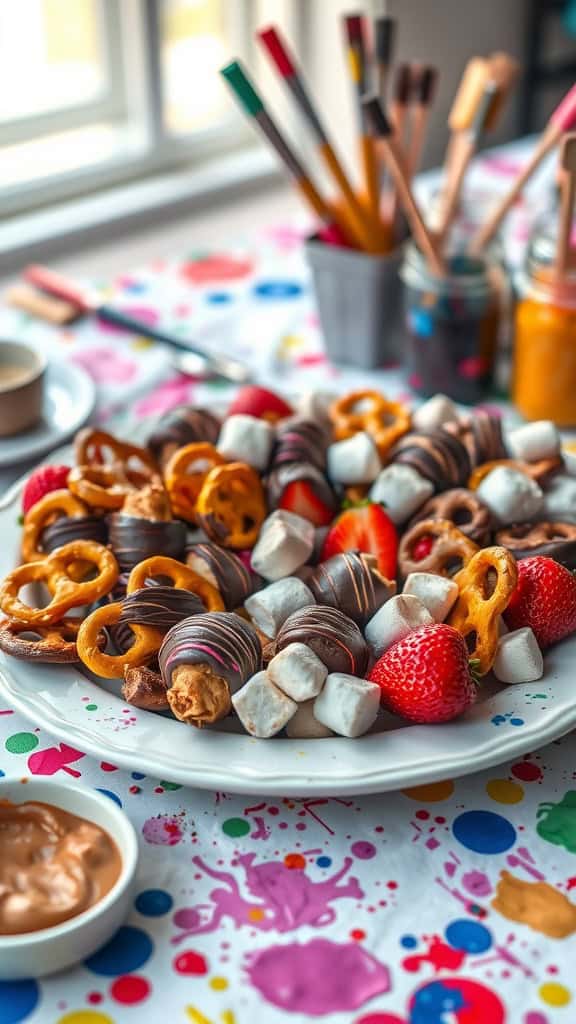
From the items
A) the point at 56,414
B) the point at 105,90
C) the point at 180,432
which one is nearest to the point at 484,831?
the point at 180,432

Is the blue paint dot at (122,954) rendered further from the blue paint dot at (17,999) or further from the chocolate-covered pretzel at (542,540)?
the chocolate-covered pretzel at (542,540)

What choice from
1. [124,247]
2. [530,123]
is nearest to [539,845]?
[124,247]

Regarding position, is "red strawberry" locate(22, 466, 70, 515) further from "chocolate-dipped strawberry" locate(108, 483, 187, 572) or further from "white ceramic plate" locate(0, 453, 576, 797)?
"white ceramic plate" locate(0, 453, 576, 797)

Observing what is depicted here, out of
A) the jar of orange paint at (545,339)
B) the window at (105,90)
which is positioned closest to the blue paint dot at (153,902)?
the jar of orange paint at (545,339)

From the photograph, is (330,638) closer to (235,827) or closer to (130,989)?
(235,827)

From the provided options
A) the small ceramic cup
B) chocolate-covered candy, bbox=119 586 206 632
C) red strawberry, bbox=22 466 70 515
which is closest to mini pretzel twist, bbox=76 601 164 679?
chocolate-covered candy, bbox=119 586 206 632

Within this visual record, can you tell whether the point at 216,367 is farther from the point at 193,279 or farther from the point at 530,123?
the point at 530,123
